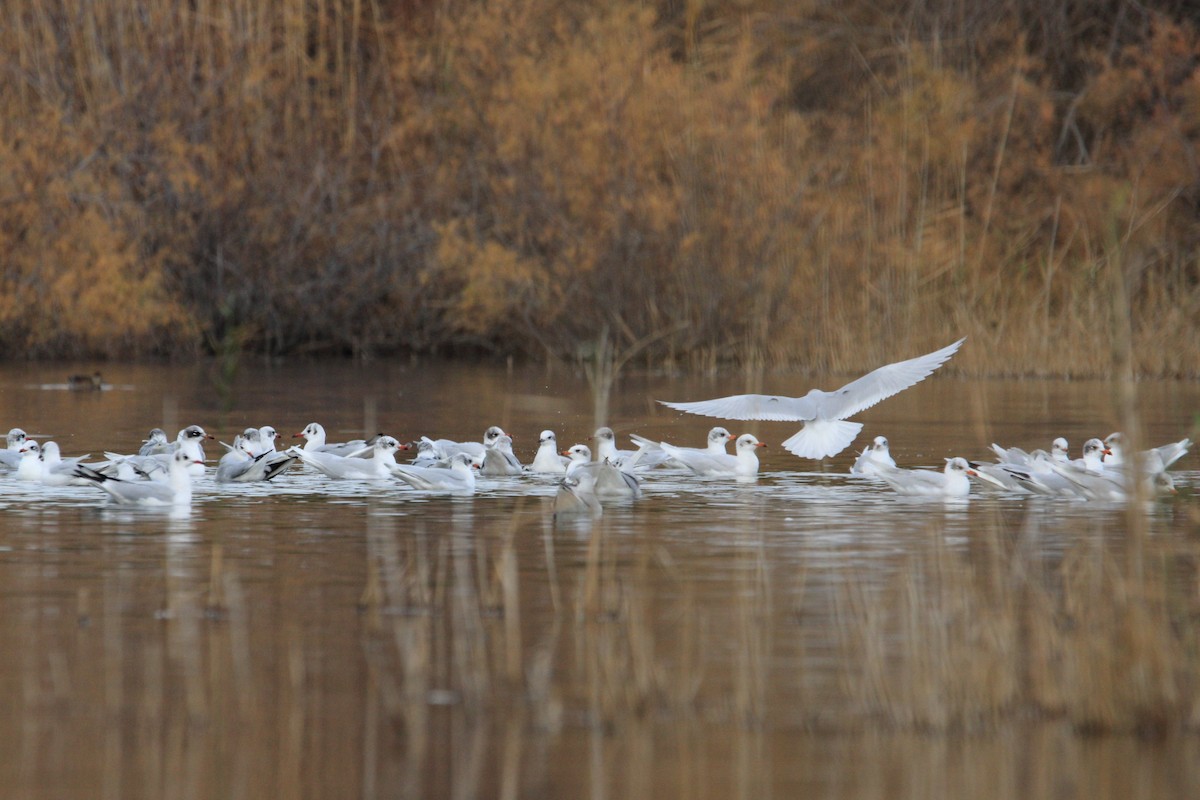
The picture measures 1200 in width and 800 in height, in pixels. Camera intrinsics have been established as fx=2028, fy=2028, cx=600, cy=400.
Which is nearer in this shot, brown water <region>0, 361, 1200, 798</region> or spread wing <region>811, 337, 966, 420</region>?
brown water <region>0, 361, 1200, 798</region>

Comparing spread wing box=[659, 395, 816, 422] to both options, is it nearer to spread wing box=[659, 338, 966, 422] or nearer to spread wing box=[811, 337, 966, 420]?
spread wing box=[659, 338, 966, 422]

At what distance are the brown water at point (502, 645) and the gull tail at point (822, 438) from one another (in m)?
0.21

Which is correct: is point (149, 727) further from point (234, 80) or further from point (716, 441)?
point (234, 80)

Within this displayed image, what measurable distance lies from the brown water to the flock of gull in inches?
6.1

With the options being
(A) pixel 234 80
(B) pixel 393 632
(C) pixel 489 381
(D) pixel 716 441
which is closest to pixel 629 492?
(D) pixel 716 441

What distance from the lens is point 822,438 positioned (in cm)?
1244

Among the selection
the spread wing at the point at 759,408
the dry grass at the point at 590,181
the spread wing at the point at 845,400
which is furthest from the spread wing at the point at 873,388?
the dry grass at the point at 590,181

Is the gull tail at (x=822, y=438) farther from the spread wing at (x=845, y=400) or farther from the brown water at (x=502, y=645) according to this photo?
the brown water at (x=502, y=645)

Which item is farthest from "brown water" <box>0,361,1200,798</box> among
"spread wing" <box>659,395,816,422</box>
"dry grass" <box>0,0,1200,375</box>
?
"dry grass" <box>0,0,1200,375</box>

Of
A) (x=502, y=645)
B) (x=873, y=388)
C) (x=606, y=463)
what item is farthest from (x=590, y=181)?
(x=502, y=645)

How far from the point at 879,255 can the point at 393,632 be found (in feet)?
66.9

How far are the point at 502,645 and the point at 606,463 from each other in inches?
178

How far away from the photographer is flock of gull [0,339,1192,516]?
10.9m

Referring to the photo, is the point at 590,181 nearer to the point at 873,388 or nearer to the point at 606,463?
the point at 873,388
